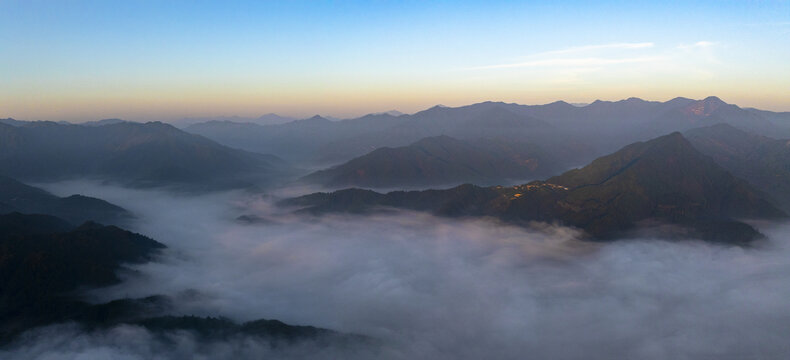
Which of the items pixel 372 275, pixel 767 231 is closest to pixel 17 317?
pixel 372 275

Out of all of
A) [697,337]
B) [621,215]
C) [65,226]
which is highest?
[65,226]

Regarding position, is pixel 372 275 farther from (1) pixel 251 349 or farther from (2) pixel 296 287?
(1) pixel 251 349

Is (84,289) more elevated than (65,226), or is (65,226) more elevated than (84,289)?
(65,226)

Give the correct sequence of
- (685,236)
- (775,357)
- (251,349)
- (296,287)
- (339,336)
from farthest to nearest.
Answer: (685,236), (296,287), (339,336), (251,349), (775,357)

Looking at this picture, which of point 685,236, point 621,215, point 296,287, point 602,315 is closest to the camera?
point 602,315

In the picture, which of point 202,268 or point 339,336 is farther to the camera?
point 202,268

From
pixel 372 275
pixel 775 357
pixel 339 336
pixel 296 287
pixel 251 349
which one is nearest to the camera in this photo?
pixel 775 357

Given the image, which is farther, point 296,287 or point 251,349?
point 296,287

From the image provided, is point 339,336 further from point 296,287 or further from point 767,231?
point 767,231

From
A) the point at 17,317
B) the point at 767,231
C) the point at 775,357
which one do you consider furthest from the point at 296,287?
the point at 767,231
